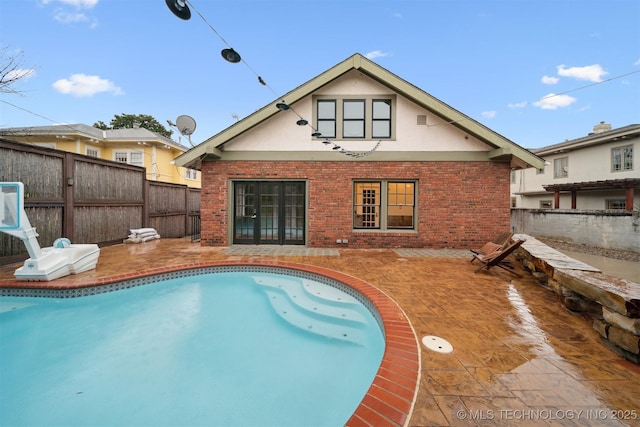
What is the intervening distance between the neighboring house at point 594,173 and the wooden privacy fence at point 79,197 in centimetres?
1876

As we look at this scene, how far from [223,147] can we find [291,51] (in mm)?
7433

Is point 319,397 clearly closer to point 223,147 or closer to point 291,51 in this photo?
point 223,147

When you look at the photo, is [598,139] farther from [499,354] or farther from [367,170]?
[499,354]

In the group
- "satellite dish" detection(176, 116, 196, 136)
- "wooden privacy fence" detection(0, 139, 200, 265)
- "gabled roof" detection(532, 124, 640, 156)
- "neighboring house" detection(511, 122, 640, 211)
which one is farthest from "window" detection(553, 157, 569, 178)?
"wooden privacy fence" detection(0, 139, 200, 265)

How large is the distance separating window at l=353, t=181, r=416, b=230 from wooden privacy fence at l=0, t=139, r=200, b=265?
26.0ft

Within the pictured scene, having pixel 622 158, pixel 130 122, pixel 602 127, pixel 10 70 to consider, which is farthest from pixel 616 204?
pixel 130 122

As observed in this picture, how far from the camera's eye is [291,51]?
12.8m

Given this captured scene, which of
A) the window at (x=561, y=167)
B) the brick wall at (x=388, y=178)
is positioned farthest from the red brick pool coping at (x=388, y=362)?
the window at (x=561, y=167)

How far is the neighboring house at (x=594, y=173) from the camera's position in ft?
44.6

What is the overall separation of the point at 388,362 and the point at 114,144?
20.2 meters

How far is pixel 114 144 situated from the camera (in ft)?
53.4

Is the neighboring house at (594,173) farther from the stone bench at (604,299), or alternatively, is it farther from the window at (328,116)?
the stone bench at (604,299)

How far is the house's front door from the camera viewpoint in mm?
8742

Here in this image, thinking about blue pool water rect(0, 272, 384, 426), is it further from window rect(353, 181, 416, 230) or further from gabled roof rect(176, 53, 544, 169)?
gabled roof rect(176, 53, 544, 169)
